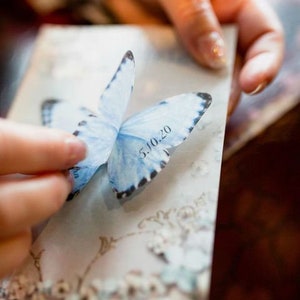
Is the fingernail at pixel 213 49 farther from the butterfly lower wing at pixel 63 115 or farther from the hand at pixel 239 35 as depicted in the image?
the butterfly lower wing at pixel 63 115

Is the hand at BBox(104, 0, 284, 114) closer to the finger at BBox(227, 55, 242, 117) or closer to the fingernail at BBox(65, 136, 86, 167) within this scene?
the finger at BBox(227, 55, 242, 117)

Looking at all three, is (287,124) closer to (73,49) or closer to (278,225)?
(278,225)

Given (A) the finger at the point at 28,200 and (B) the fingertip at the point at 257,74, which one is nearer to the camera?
(A) the finger at the point at 28,200

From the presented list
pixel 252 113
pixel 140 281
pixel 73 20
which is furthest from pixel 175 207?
pixel 73 20

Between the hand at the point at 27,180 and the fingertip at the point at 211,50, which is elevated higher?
the fingertip at the point at 211,50

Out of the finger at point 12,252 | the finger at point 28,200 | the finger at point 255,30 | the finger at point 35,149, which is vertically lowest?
the finger at point 12,252

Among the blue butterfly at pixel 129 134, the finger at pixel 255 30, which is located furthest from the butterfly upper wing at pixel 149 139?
the finger at pixel 255 30

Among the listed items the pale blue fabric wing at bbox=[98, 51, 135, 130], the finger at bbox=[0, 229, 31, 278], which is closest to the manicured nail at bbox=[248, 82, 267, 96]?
the pale blue fabric wing at bbox=[98, 51, 135, 130]
